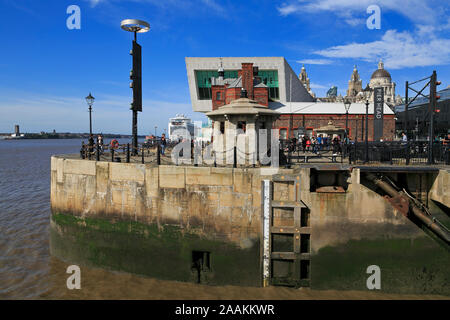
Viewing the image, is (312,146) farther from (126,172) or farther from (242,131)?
(126,172)

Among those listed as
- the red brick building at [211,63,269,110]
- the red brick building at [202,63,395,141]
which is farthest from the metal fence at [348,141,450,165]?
the red brick building at [211,63,269,110]

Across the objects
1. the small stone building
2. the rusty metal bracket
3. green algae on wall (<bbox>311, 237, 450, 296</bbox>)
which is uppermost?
the small stone building

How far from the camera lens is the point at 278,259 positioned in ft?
31.8

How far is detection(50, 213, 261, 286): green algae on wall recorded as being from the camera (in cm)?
995

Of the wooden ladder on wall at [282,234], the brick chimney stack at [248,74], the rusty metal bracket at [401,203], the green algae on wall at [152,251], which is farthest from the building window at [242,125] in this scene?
the brick chimney stack at [248,74]

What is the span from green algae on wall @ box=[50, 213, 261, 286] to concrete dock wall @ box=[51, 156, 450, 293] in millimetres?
33

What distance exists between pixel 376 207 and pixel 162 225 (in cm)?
694

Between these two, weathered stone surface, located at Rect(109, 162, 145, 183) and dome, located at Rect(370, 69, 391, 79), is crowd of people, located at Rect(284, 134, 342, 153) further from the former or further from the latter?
dome, located at Rect(370, 69, 391, 79)

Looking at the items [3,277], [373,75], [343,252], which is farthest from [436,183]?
[373,75]

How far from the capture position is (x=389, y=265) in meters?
9.58

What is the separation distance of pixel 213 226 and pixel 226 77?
42.5 meters

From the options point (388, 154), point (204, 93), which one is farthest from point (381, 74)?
point (388, 154)

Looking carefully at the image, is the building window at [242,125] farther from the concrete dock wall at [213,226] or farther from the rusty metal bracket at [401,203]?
the rusty metal bracket at [401,203]
